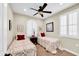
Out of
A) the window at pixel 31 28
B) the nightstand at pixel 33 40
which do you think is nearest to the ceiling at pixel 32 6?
the window at pixel 31 28

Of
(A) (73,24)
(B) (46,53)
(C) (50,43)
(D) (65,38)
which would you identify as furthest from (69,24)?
(B) (46,53)

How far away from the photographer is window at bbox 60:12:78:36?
1.89m

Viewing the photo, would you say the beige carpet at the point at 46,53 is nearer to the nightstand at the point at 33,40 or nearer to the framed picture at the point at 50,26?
the nightstand at the point at 33,40

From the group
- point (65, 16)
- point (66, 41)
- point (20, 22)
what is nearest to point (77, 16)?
point (65, 16)

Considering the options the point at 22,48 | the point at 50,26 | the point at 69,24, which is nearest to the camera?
the point at 22,48

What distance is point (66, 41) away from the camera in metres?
1.97

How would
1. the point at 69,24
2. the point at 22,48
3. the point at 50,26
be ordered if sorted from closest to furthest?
the point at 22,48 → the point at 69,24 → the point at 50,26

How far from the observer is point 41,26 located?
2.04 meters

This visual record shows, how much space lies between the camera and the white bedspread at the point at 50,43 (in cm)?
197

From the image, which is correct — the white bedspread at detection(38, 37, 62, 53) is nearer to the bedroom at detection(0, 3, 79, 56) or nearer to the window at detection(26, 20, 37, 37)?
the bedroom at detection(0, 3, 79, 56)

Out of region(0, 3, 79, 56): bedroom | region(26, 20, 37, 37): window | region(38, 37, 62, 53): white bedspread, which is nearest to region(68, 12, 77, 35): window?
region(0, 3, 79, 56): bedroom

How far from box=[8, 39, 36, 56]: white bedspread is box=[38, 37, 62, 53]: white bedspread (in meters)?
0.22

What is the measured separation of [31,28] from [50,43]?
1.68 ft

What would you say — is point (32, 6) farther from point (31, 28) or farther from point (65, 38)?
point (65, 38)
